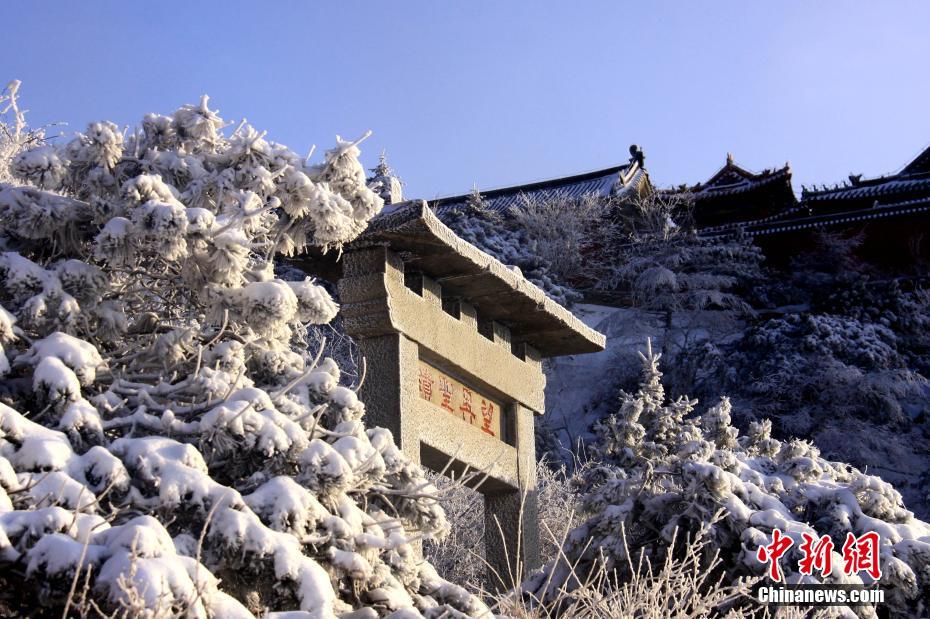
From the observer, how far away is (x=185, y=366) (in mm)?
4031

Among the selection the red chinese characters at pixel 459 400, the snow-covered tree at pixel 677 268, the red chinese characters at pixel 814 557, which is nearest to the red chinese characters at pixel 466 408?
the red chinese characters at pixel 459 400

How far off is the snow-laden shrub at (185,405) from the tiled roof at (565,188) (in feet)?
63.8

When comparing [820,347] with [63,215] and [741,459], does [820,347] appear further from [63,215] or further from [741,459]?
[63,215]

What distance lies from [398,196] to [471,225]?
613 inches

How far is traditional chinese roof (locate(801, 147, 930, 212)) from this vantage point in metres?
22.0

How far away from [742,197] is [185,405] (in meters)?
20.6

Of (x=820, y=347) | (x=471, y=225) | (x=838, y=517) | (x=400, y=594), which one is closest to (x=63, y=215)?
(x=400, y=594)

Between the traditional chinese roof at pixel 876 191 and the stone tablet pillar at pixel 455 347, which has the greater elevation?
the traditional chinese roof at pixel 876 191

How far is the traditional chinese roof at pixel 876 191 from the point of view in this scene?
22047 millimetres

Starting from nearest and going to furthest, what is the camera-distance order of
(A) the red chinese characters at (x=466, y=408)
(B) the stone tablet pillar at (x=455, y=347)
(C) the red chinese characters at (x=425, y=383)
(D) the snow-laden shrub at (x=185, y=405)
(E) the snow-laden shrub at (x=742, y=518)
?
1. (D) the snow-laden shrub at (x=185, y=405)
2. (E) the snow-laden shrub at (x=742, y=518)
3. (B) the stone tablet pillar at (x=455, y=347)
4. (C) the red chinese characters at (x=425, y=383)
5. (A) the red chinese characters at (x=466, y=408)

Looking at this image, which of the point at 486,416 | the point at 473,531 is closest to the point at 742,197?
the point at 473,531

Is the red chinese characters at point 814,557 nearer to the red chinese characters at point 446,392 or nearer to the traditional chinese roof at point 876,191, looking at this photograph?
the red chinese characters at point 446,392

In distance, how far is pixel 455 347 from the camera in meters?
6.71

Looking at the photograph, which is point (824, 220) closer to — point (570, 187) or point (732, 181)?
point (732, 181)
